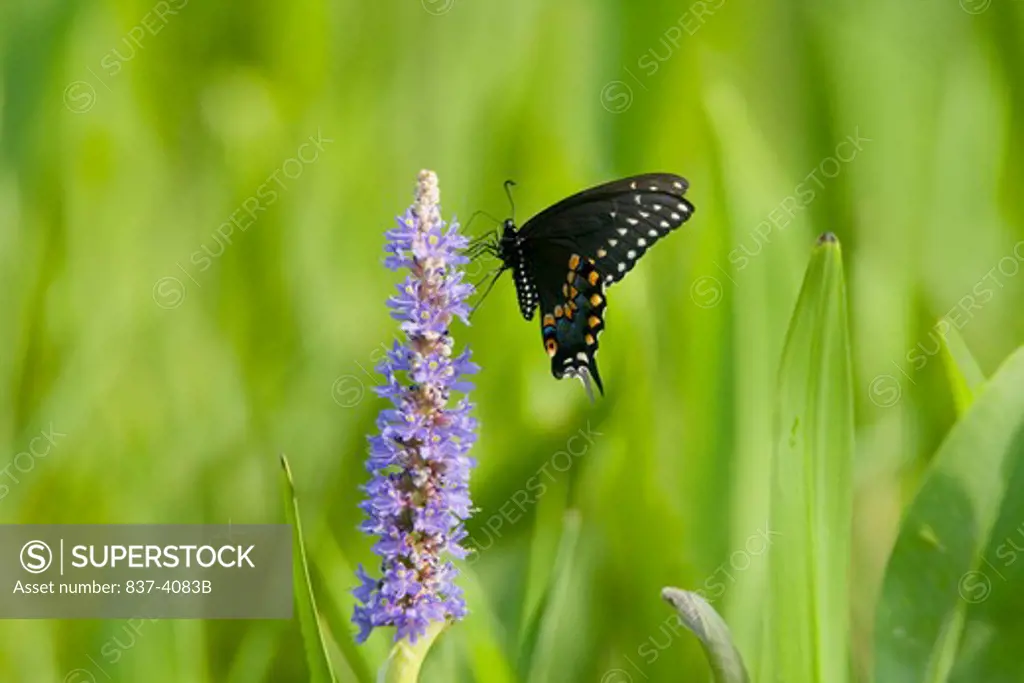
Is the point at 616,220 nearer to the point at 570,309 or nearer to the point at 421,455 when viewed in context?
the point at 570,309

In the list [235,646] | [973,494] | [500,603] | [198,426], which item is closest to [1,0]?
[198,426]

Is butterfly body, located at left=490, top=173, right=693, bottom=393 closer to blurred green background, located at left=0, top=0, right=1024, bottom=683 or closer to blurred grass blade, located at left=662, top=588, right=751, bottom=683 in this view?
blurred green background, located at left=0, top=0, right=1024, bottom=683

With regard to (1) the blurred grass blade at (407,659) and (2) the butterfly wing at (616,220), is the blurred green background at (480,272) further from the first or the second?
(1) the blurred grass blade at (407,659)

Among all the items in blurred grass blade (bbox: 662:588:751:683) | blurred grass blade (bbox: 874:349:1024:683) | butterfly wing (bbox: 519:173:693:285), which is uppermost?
butterfly wing (bbox: 519:173:693:285)

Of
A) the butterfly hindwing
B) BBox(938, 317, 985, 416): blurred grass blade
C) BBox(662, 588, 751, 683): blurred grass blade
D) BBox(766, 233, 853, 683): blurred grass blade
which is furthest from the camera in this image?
the butterfly hindwing

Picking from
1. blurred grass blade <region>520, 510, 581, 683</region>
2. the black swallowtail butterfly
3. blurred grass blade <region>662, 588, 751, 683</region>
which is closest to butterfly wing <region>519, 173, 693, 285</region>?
the black swallowtail butterfly

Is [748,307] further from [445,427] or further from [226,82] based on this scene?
[226,82]
